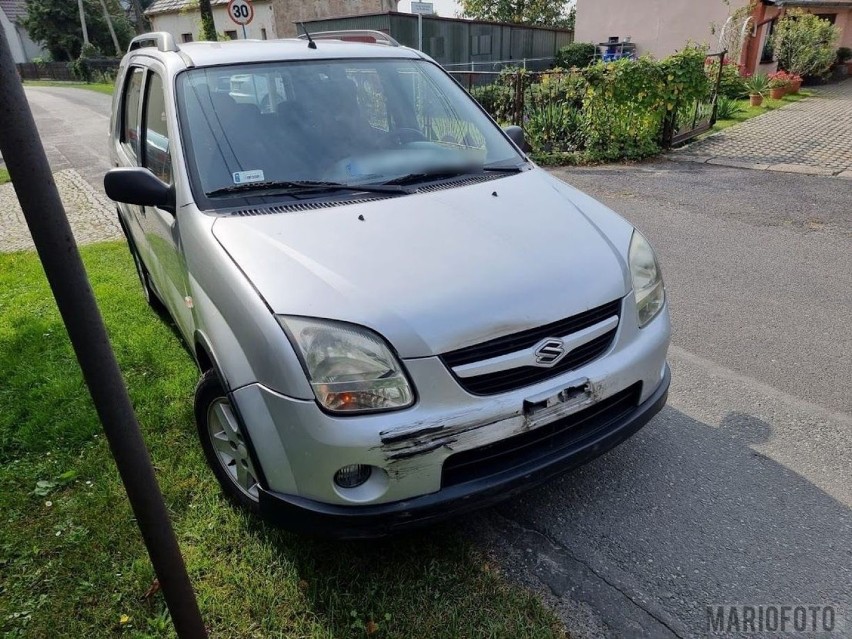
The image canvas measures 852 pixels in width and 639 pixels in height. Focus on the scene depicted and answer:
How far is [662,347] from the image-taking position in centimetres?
258

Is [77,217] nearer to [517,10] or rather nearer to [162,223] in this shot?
[162,223]

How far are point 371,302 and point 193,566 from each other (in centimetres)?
136

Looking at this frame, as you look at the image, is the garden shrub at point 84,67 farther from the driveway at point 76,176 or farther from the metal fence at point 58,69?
the driveway at point 76,176

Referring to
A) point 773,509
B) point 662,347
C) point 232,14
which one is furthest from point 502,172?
point 232,14

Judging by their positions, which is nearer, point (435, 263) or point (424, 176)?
point (435, 263)

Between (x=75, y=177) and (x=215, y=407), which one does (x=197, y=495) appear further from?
(x=75, y=177)

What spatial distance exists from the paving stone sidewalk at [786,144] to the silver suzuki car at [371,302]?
8051 mm

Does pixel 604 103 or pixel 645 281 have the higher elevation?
pixel 645 281

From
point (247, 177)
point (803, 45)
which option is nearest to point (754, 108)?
point (803, 45)

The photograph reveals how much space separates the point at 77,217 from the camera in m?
7.91

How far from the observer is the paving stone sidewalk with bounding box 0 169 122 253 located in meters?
7.05

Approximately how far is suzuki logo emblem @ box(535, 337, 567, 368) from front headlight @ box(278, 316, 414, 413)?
498mm

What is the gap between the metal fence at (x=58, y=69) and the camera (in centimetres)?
3706

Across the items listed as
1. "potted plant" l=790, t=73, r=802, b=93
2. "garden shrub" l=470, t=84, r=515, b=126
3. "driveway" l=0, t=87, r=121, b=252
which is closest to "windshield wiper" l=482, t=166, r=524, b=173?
"driveway" l=0, t=87, r=121, b=252
